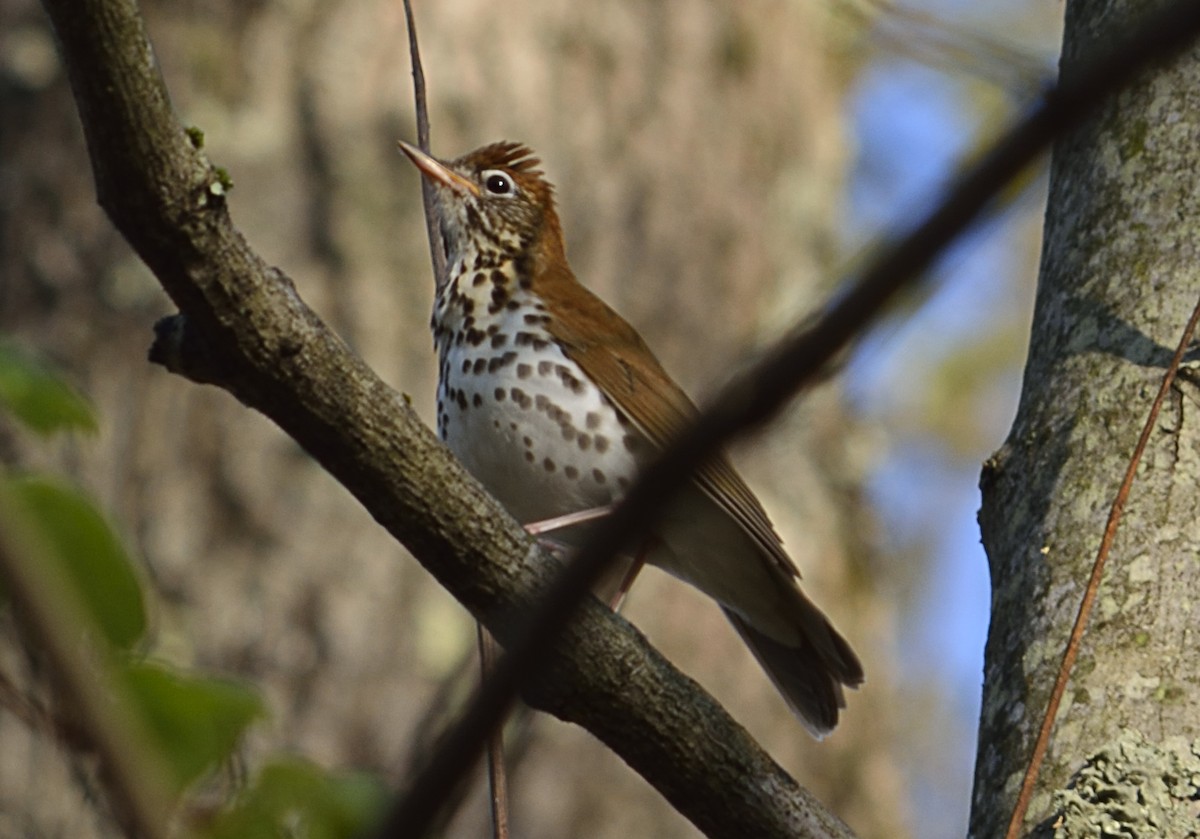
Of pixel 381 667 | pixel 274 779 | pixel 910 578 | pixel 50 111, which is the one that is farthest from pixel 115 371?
pixel 910 578

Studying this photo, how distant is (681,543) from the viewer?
3.73 metres

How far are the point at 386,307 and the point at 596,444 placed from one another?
177 centimetres

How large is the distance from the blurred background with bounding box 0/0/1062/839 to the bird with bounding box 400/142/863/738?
630 millimetres

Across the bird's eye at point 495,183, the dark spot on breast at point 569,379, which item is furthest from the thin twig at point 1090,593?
the bird's eye at point 495,183

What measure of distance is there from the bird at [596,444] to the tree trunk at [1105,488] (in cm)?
123

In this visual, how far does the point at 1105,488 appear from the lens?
6.88 feet

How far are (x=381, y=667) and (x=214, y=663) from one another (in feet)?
1.61

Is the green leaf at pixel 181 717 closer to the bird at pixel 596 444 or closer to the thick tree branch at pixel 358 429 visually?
the thick tree branch at pixel 358 429

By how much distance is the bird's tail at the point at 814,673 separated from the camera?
3426 millimetres

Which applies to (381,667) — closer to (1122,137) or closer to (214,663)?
(214,663)

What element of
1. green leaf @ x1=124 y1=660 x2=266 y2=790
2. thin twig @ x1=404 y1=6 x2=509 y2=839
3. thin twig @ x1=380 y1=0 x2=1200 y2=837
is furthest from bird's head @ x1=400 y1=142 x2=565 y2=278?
thin twig @ x1=380 y1=0 x2=1200 y2=837

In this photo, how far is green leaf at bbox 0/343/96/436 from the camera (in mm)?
1757

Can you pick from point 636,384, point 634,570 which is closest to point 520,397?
point 636,384

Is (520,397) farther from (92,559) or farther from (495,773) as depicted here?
(92,559)
